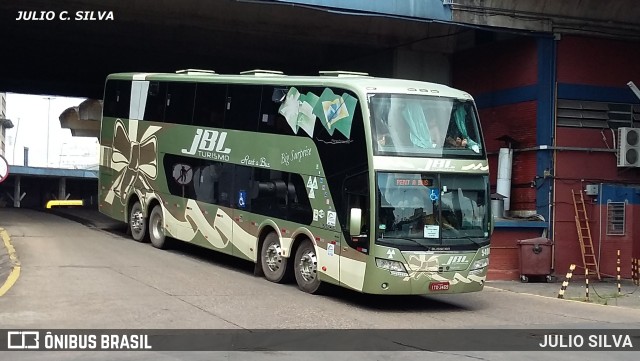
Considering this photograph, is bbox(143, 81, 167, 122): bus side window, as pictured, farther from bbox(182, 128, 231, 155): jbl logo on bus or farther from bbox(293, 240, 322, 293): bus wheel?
bbox(293, 240, 322, 293): bus wheel

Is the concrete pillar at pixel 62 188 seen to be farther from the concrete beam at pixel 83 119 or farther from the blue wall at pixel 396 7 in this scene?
the blue wall at pixel 396 7

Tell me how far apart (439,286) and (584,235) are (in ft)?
35.5

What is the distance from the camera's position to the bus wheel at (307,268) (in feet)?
47.4

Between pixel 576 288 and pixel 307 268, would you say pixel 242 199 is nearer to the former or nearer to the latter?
pixel 307 268

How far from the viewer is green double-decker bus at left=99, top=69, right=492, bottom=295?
13.1 metres

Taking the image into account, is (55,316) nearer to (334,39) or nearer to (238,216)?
(238,216)

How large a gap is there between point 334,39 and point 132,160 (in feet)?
26.2

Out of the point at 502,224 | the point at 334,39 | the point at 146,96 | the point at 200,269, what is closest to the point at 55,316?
the point at 200,269

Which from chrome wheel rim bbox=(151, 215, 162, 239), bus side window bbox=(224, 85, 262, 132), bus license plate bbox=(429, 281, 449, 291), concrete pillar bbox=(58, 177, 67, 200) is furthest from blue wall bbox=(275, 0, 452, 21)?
concrete pillar bbox=(58, 177, 67, 200)

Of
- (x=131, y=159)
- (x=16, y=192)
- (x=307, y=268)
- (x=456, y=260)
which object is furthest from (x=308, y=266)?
(x=16, y=192)

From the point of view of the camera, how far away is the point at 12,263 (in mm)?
15688

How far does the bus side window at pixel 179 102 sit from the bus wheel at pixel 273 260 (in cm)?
409

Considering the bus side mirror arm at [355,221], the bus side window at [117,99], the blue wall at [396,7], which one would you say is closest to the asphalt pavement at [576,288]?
the bus side window at [117,99]

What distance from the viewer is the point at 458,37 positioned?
25594 millimetres
